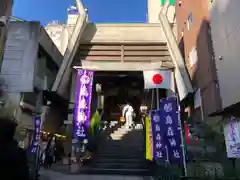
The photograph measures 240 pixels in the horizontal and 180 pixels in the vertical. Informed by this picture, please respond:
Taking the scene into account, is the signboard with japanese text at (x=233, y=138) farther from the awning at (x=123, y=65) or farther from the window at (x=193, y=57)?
the window at (x=193, y=57)

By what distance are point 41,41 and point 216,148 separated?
37.0ft

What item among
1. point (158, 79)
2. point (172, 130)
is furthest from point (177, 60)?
point (172, 130)

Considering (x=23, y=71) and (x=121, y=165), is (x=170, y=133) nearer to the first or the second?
(x=121, y=165)

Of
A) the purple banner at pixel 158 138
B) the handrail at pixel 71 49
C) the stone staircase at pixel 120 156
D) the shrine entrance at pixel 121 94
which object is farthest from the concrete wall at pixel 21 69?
the purple banner at pixel 158 138

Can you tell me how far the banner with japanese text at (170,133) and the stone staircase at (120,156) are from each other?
2982mm

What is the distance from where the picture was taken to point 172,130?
7.58 metres

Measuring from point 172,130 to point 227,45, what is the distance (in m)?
5.88

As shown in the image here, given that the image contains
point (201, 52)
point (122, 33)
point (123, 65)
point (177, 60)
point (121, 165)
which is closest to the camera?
point (121, 165)

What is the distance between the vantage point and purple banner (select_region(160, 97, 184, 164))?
7233 mm

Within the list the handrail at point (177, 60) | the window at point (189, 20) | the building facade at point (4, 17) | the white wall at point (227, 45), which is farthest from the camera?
the window at point (189, 20)

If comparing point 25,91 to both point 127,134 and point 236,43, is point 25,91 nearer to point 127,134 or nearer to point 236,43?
point 127,134

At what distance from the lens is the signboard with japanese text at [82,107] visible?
492 inches

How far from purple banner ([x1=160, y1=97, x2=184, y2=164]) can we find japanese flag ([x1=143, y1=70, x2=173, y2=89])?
7302 mm

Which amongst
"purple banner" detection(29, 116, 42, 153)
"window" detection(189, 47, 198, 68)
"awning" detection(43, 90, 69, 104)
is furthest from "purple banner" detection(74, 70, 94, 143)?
"window" detection(189, 47, 198, 68)
